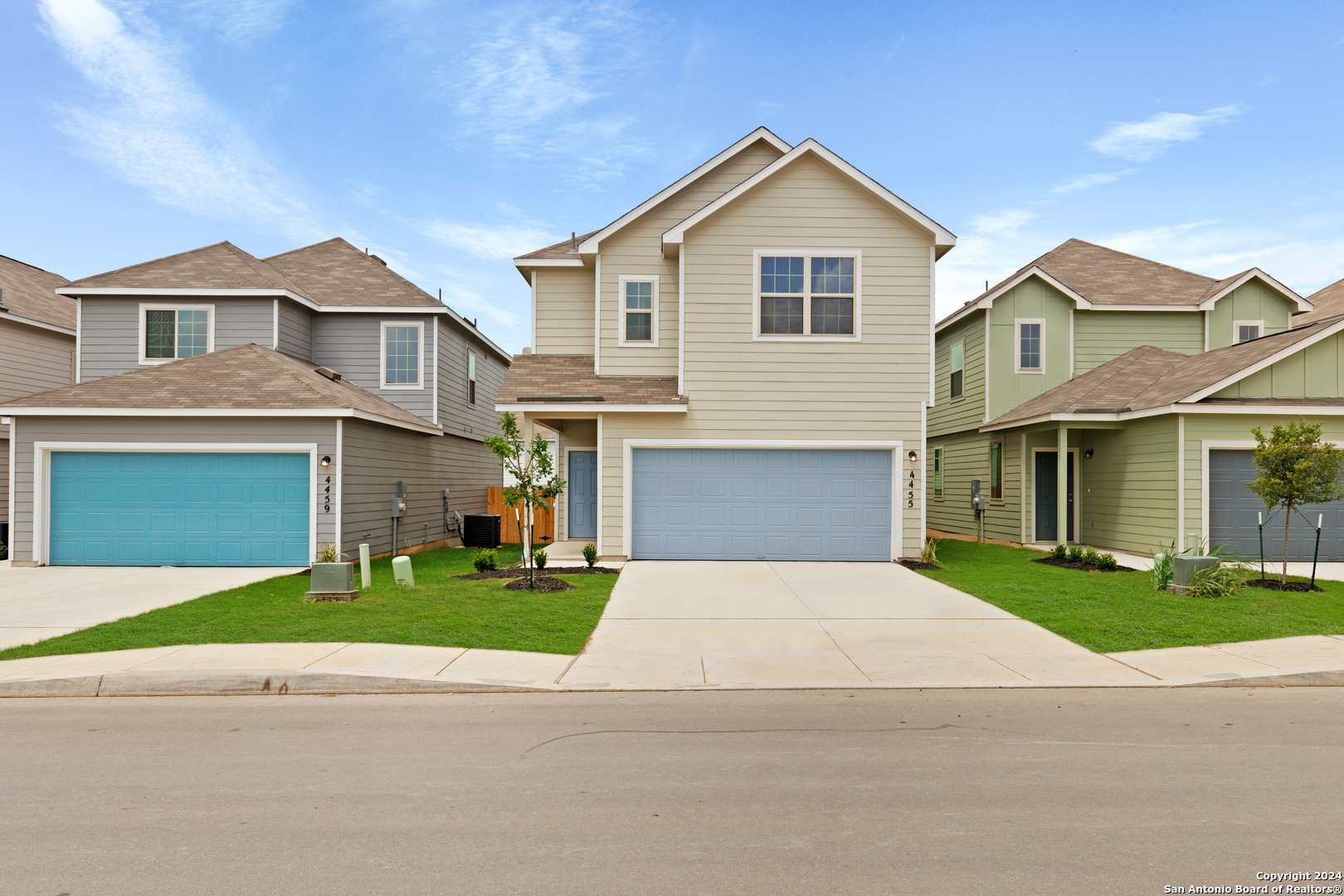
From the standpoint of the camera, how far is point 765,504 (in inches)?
634

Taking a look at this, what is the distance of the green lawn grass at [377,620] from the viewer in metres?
8.74

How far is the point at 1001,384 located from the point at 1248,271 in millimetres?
7384

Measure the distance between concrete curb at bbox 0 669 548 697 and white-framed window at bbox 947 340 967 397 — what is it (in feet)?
65.2

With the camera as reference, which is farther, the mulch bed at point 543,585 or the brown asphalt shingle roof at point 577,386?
the brown asphalt shingle roof at point 577,386

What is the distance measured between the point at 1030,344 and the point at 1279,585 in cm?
1032

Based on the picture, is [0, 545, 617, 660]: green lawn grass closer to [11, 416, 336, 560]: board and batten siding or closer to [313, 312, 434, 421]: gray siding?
[11, 416, 336, 560]: board and batten siding

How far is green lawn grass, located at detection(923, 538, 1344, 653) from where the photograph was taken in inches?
364

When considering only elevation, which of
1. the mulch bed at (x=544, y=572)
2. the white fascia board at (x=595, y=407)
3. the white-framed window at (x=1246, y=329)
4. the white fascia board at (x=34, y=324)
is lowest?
the mulch bed at (x=544, y=572)

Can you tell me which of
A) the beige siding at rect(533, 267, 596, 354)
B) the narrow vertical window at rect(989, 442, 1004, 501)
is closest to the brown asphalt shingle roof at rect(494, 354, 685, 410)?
the beige siding at rect(533, 267, 596, 354)

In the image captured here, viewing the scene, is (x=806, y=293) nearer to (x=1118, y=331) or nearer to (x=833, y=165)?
(x=833, y=165)

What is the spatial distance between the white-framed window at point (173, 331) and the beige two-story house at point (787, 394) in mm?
8983

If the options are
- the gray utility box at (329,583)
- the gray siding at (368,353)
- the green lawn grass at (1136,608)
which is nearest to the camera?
the green lawn grass at (1136,608)

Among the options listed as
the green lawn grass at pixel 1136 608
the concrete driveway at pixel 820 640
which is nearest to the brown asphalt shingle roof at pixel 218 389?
the concrete driveway at pixel 820 640

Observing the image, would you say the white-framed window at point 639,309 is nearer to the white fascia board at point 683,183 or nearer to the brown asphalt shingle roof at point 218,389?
the white fascia board at point 683,183
